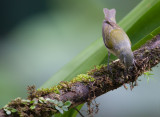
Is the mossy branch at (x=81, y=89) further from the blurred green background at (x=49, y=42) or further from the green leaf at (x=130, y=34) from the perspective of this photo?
the blurred green background at (x=49, y=42)

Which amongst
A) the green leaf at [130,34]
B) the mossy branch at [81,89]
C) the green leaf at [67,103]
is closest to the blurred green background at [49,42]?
the green leaf at [130,34]

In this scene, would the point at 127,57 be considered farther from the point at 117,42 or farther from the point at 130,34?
the point at 117,42

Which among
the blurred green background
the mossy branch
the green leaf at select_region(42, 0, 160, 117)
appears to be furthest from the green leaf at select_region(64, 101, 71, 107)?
the blurred green background

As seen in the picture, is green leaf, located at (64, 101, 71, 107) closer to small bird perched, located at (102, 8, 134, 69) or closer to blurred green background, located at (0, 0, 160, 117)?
small bird perched, located at (102, 8, 134, 69)

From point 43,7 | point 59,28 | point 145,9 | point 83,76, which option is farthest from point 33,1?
point 83,76

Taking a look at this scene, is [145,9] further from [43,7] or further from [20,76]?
[43,7]
